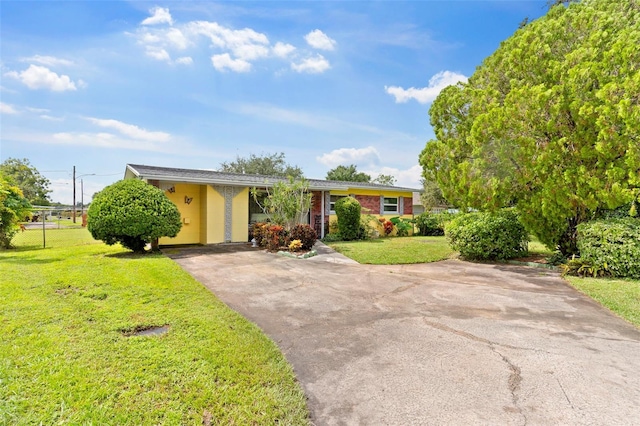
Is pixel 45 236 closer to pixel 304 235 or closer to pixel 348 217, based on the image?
pixel 304 235

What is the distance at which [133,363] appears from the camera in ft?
9.84

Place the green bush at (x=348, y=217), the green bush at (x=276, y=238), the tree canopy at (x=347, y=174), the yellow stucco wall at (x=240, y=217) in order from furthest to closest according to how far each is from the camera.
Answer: the tree canopy at (x=347, y=174) < the green bush at (x=348, y=217) < the yellow stucco wall at (x=240, y=217) < the green bush at (x=276, y=238)

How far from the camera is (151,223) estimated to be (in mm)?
9016

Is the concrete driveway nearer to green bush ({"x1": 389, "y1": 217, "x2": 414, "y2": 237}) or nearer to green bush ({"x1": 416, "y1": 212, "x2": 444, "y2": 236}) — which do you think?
green bush ({"x1": 389, "y1": 217, "x2": 414, "y2": 237})

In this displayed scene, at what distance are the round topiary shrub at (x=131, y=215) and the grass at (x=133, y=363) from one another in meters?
3.45

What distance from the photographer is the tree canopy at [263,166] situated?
37.2 metres

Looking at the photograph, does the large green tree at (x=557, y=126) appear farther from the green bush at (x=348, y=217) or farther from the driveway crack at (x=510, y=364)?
the driveway crack at (x=510, y=364)

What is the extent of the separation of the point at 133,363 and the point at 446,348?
10.8ft

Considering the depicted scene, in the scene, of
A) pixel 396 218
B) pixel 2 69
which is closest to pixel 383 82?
pixel 396 218

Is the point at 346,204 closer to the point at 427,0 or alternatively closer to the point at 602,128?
the point at 427,0

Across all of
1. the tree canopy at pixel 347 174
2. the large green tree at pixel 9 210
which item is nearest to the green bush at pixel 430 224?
the large green tree at pixel 9 210

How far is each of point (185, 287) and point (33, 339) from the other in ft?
8.35

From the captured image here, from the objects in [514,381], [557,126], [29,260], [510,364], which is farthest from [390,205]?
[514,381]

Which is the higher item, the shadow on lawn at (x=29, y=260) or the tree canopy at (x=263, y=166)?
the tree canopy at (x=263, y=166)
